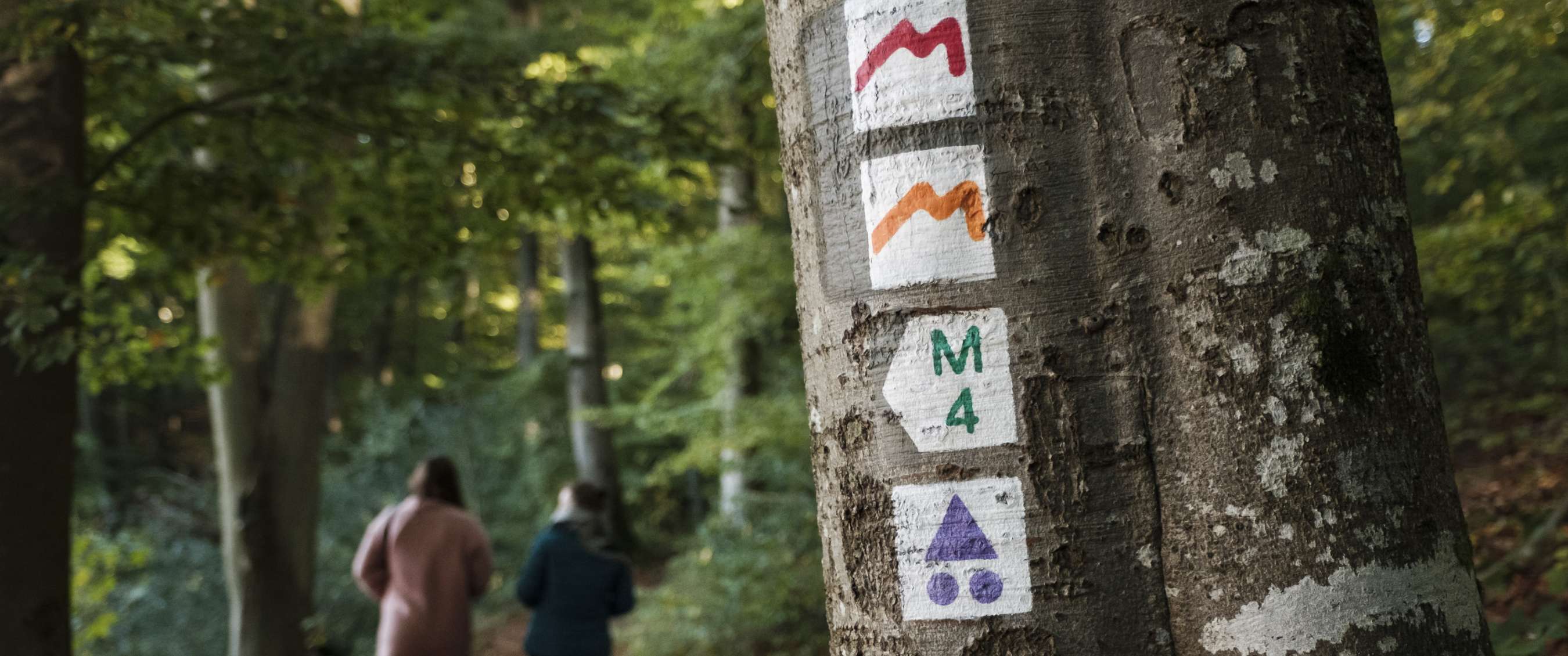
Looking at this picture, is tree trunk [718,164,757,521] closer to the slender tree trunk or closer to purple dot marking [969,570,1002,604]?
the slender tree trunk

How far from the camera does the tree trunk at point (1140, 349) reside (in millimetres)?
1321

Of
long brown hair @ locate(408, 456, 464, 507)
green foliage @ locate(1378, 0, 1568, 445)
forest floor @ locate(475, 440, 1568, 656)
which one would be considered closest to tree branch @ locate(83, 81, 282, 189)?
long brown hair @ locate(408, 456, 464, 507)

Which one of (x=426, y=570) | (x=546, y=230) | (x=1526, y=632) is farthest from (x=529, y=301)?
(x=1526, y=632)

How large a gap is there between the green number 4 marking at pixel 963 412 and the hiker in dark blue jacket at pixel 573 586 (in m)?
4.10

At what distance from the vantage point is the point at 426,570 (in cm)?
507

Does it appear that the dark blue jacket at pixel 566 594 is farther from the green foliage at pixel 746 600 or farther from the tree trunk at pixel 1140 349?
the tree trunk at pixel 1140 349

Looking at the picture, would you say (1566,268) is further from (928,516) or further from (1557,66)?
(928,516)

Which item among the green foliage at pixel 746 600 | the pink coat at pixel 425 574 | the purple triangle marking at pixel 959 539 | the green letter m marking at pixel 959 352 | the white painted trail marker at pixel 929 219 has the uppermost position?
the white painted trail marker at pixel 929 219

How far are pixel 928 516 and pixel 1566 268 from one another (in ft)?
38.1

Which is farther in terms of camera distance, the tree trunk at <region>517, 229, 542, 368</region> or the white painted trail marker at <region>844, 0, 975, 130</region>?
the tree trunk at <region>517, 229, 542, 368</region>

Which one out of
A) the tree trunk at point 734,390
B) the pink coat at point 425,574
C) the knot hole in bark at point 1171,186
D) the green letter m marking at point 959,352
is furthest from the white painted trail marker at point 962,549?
the tree trunk at point 734,390

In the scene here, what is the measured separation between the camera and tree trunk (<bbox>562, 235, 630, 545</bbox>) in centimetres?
1480

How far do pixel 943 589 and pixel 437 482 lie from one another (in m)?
4.32

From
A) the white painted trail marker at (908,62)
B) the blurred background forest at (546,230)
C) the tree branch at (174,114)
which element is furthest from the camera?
the blurred background forest at (546,230)
